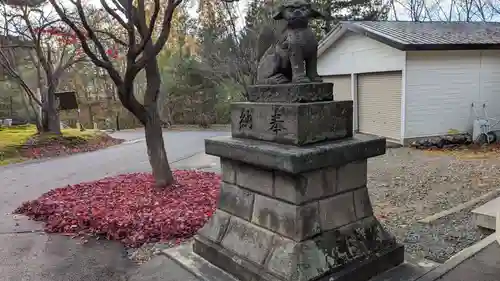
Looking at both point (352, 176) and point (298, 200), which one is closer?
point (298, 200)

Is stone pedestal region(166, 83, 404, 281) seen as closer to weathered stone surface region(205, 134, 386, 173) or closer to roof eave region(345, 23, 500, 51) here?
weathered stone surface region(205, 134, 386, 173)

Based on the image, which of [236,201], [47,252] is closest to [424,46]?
[236,201]

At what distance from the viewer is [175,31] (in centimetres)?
2244

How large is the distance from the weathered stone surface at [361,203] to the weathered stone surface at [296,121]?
0.47 metres

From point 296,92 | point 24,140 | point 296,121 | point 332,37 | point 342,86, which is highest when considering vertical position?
point 332,37

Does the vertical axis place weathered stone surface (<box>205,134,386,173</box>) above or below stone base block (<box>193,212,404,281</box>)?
above

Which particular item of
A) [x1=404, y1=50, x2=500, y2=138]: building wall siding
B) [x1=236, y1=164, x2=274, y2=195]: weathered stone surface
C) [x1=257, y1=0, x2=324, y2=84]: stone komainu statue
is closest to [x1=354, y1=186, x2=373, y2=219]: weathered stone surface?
[x1=236, y1=164, x2=274, y2=195]: weathered stone surface

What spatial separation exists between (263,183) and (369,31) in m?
10.6

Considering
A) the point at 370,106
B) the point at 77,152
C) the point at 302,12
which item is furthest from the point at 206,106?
the point at 302,12

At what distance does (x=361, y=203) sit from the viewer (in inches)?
120

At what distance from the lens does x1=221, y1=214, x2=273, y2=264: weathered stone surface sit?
2822 millimetres

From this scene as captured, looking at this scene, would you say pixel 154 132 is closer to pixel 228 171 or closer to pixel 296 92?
pixel 228 171

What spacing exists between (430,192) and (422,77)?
582 centimetres

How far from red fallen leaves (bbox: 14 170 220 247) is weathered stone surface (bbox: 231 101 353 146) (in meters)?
2.42
